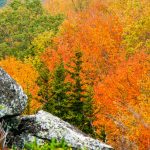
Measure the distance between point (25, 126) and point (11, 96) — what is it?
1925 mm

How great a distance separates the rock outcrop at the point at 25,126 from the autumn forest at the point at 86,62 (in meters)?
10.3

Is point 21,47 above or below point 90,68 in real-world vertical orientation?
above

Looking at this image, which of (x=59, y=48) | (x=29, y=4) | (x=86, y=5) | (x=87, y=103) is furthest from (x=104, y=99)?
(x=86, y=5)

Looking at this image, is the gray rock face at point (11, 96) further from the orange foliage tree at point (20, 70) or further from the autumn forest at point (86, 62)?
the orange foliage tree at point (20, 70)

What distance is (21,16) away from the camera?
238 ft

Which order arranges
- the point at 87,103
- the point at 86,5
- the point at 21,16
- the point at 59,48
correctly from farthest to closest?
the point at 86,5
the point at 21,16
the point at 59,48
the point at 87,103

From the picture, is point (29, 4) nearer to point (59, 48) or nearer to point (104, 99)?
point (59, 48)

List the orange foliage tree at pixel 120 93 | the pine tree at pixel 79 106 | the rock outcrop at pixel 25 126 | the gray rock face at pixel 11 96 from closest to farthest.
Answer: the gray rock face at pixel 11 96
the rock outcrop at pixel 25 126
the pine tree at pixel 79 106
the orange foliage tree at pixel 120 93

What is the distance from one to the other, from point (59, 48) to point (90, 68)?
10.2 meters

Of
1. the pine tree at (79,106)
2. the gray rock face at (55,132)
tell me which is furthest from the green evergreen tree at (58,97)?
the gray rock face at (55,132)

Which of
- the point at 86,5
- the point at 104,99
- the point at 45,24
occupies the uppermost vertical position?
the point at 86,5

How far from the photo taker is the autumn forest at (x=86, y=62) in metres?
37.7

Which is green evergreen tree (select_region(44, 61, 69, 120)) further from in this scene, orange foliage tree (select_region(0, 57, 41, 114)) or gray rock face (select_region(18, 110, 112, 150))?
orange foliage tree (select_region(0, 57, 41, 114))

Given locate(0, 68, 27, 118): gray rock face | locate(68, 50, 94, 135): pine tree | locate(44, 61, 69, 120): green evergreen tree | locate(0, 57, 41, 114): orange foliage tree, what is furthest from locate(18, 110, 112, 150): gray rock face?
locate(0, 57, 41, 114): orange foliage tree
